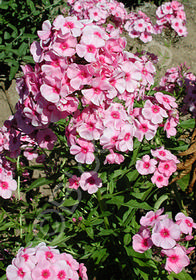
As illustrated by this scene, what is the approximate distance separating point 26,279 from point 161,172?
111 cm

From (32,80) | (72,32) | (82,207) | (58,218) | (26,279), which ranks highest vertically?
(72,32)

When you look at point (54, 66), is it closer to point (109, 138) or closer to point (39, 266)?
point (109, 138)

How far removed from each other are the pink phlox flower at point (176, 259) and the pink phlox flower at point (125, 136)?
65cm

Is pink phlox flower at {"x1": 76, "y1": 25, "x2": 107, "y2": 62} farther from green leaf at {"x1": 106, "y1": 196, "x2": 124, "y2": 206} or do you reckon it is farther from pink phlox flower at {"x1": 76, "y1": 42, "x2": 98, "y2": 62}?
green leaf at {"x1": 106, "y1": 196, "x2": 124, "y2": 206}

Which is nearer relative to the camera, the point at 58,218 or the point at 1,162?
the point at 1,162

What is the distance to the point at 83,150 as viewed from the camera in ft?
5.35

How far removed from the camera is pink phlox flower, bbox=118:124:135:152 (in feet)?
5.21

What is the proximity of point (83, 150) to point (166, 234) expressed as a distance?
0.67 m

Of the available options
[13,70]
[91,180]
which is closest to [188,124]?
[91,180]

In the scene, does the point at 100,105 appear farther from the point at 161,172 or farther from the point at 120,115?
the point at 161,172

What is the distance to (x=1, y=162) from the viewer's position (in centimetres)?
222

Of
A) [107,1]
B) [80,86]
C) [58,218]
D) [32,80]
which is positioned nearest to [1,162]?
[58,218]

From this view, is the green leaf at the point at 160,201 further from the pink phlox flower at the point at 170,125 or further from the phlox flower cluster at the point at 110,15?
the phlox flower cluster at the point at 110,15

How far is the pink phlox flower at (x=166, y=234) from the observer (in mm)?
1605
